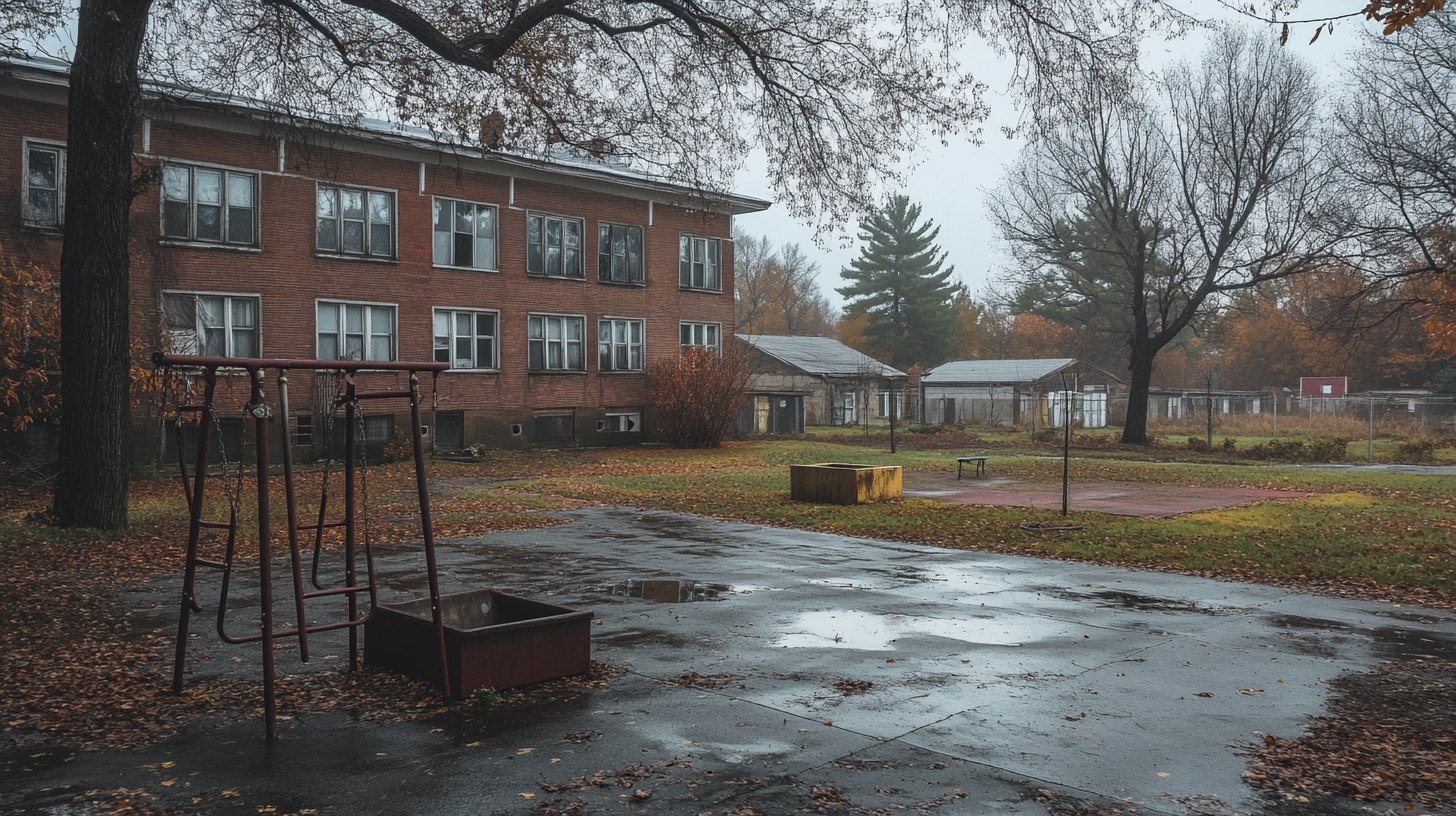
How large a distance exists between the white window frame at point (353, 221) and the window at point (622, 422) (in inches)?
373

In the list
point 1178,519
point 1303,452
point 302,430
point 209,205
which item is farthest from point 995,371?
point 1178,519

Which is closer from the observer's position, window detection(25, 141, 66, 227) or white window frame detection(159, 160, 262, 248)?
window detection(25, 141, 66, 227)

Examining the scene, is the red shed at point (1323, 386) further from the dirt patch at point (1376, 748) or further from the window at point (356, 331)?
the dirt patch at point (1376, 748)

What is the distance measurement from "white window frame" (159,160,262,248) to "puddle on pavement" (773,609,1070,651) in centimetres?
2300

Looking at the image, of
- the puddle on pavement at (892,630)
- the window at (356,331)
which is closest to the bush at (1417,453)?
the puddle on pavement at (892,630)

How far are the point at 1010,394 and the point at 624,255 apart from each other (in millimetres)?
30132

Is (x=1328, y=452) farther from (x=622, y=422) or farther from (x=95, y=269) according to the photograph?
(x=95, y=269)

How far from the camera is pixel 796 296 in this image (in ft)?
303

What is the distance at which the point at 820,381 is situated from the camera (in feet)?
188

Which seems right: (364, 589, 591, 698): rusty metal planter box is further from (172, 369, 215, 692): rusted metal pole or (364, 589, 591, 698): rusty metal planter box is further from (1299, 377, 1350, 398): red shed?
(1299, 377, 1350, 398): red shed

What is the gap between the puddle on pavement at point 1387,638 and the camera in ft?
25.0

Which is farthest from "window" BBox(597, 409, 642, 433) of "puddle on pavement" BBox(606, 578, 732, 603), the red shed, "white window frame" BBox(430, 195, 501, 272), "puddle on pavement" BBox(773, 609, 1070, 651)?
the red shed

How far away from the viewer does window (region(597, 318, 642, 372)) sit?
36125 mm

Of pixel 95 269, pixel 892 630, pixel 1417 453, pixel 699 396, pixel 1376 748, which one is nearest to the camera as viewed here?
pixel 1376 748
